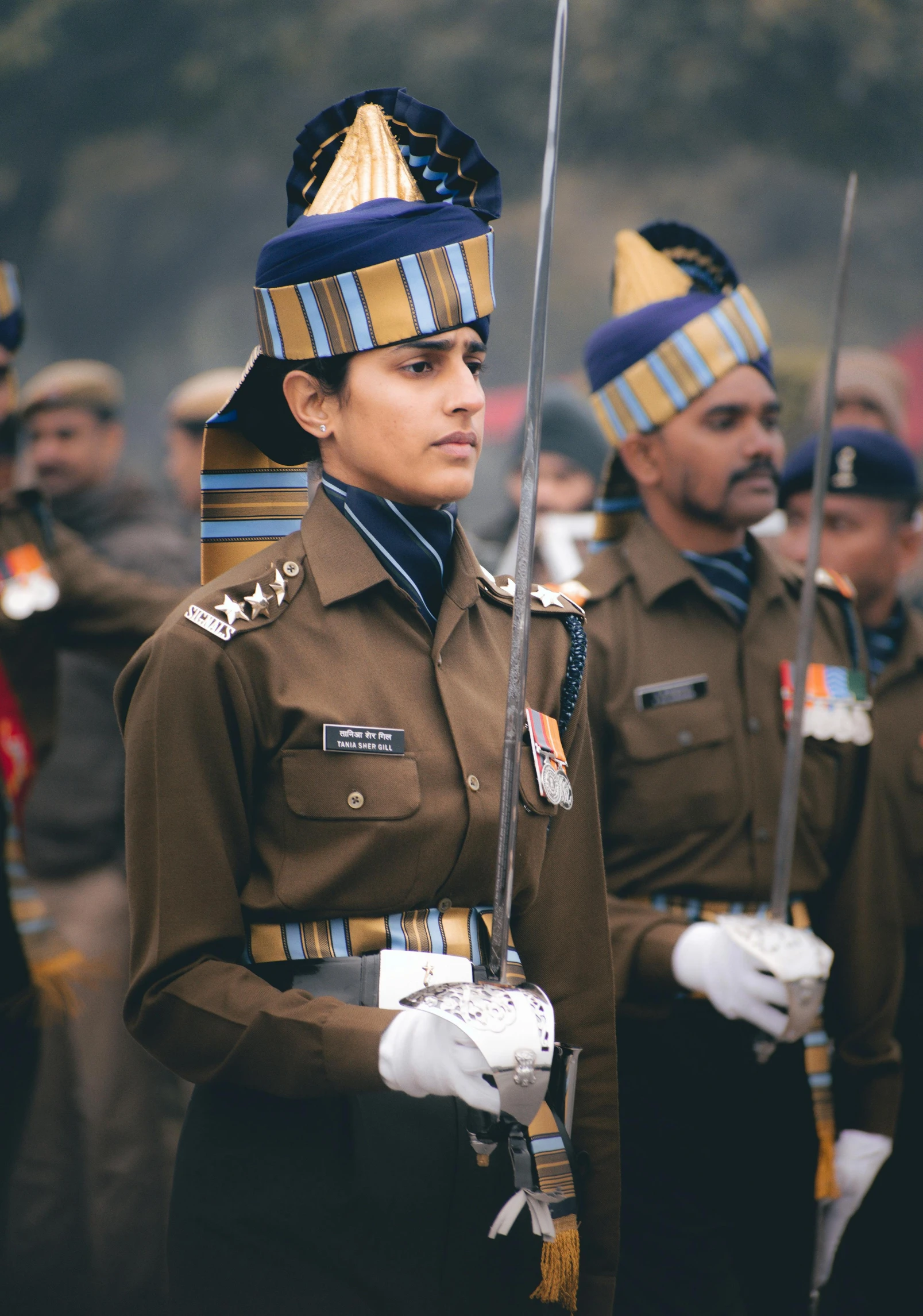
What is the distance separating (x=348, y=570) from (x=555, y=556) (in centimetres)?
375

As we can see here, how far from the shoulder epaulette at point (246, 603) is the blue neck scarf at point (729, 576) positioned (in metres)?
1.52

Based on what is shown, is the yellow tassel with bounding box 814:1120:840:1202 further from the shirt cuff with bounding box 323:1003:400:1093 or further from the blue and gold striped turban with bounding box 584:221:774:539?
the shirt cuff with bounding box 323:1003:400:1093

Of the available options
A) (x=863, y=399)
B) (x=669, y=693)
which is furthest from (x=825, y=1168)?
(x=863, y=399)

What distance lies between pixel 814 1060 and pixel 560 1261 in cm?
145

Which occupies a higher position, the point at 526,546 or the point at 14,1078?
the point at 526,546

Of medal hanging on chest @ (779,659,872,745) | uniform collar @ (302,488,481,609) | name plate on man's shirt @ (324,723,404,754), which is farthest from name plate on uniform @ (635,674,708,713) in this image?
name plate on man's shirt @ (324,723,404,754)

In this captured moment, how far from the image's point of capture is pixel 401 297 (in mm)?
2141

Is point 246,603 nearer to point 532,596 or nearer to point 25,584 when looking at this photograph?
point 532,596

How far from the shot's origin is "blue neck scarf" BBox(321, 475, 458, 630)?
2.21 metres

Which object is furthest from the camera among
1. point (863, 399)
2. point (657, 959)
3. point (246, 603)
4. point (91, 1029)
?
point (863, 399)

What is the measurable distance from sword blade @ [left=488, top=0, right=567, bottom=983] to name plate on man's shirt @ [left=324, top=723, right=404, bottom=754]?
0.17m

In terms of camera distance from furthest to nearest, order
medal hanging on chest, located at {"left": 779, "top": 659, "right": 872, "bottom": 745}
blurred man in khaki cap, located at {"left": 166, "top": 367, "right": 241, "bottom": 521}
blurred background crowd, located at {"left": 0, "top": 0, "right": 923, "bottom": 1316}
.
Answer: blurred background crowd, located at {"left": 0, "top": 0, "right": 923, "bottom": 1316} < blurred man in khaki cap, located at {"left": 166, "top": 367, "right": 241, "bottom": 521} < medal hanging on chest, located at {"left": 779, "top": 659, "right": 872, "bottom": 745}

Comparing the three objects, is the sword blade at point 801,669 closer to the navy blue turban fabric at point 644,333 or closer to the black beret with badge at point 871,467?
the navy blue turban fabric at point 644,333

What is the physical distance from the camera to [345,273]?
2135mm
